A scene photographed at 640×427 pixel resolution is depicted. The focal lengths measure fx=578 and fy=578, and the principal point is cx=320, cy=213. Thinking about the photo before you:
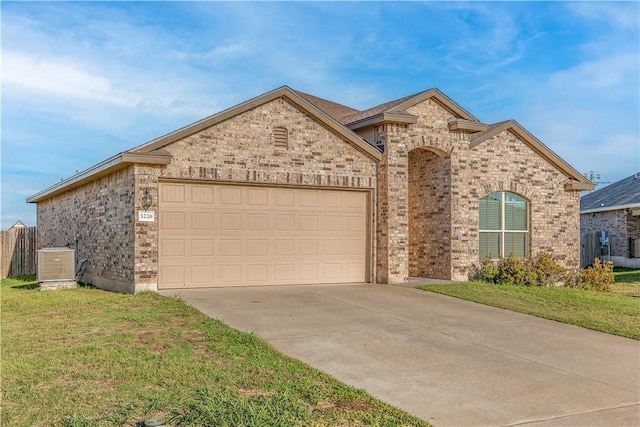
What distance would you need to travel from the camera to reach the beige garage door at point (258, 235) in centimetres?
1320

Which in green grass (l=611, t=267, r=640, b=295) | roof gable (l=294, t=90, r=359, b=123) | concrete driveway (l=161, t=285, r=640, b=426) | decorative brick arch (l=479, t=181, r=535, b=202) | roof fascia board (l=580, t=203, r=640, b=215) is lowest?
green grass (l=611, t=267, r=640, b=295)

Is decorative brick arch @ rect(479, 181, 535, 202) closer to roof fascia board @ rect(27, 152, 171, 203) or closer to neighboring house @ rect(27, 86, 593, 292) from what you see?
neighboring house @ rect(27, 86, 593, 292)

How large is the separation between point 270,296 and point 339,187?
12.7ft

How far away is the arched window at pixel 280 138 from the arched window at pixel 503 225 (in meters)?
6.37

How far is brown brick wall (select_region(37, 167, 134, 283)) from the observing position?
13.1m

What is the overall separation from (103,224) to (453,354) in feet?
33.6

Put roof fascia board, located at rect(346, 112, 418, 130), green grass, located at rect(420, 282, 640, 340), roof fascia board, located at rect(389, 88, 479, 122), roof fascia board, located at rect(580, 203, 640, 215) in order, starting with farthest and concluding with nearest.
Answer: roof fascia board, located at rect(580, 203, 640, 215), roof fascia board, located at rect(389, 88, 479, 122), roof fascia board, located at rect(346, 112, 418, 130), green grass, located at rect(420, 282, 640, 340)

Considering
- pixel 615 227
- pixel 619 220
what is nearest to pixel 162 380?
pixel 619 220

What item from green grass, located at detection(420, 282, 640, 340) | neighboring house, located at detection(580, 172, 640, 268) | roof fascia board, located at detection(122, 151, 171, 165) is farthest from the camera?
neighboring house, located at detection(580, 172, 640, 268)

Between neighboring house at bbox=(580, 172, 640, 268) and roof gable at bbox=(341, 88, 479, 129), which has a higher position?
roof gable at bbox=(341, 88, 479, 129)

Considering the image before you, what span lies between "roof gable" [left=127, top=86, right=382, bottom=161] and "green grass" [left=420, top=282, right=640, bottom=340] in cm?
408

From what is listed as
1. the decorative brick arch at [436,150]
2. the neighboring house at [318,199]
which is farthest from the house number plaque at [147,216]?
the decorative brick arch at [436,150]

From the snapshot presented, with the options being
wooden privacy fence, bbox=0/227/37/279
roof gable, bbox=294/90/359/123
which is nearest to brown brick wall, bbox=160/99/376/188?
roof gable, bbox=294/90/359/123

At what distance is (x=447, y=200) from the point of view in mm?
16297
